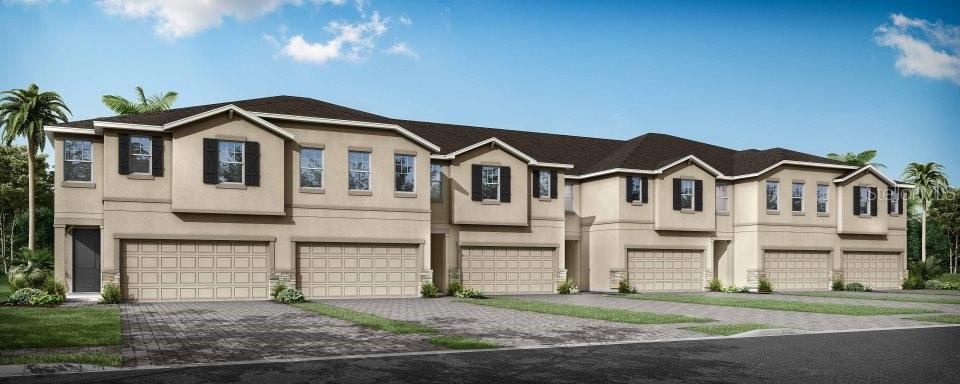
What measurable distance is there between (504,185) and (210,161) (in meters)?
11.9

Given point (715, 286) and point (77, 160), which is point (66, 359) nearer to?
point (77, 160)

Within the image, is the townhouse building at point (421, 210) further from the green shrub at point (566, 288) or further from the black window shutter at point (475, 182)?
the green shrub at point (566, 288)

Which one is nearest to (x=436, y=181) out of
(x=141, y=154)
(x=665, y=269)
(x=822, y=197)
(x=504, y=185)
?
(x=504, y=185)

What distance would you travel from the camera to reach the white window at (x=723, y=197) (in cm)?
3778

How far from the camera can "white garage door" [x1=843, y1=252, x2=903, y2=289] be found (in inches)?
1532

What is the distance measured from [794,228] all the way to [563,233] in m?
12.5

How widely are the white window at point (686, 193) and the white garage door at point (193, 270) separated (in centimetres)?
1941

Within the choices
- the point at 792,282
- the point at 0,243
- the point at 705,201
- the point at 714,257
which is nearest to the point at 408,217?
the point at 705,201

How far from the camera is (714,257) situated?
128ft

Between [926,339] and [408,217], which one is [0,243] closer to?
[408,217]

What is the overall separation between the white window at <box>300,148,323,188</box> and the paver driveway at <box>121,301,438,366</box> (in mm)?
7581

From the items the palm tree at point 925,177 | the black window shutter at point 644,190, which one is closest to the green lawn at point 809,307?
the black window shutter at point 644,190

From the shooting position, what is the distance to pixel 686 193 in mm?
35781

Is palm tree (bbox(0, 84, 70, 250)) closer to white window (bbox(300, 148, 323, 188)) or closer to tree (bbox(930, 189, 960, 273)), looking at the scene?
white window (bbox(300, 148, 323, 188))
